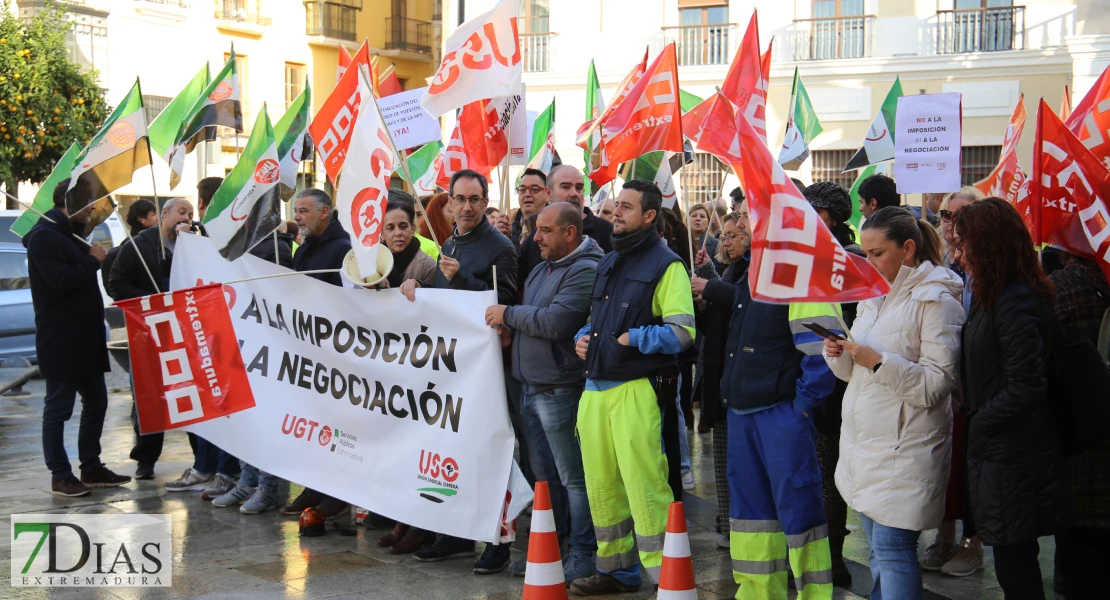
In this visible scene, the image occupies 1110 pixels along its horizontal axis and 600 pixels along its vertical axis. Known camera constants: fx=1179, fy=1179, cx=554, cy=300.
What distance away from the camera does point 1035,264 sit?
4.28m

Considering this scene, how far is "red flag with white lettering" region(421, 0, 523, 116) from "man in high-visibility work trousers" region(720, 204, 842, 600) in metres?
2.34

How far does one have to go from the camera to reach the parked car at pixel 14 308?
13.7m

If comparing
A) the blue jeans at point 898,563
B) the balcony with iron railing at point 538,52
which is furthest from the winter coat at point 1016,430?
the balcony with iron railing at point 538,52

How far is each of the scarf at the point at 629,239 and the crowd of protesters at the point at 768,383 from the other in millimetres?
10

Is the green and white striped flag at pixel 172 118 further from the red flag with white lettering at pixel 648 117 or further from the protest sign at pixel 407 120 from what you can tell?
the red flag with white lettering at pixel 648 117

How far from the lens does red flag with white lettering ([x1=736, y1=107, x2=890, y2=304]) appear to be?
A: 4195 millimetres

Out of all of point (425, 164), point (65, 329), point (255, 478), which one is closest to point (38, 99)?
point (425, 164)

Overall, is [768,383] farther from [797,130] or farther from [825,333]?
[797,130]

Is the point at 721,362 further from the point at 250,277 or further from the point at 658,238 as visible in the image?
the point at 250,277

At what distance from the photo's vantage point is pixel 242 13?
36.3 m

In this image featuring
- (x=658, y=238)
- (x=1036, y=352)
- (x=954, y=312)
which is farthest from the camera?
(x=658, y=238)

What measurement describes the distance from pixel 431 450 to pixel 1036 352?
3.16 meters

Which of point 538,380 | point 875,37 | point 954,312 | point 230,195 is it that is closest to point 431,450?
point 538,380

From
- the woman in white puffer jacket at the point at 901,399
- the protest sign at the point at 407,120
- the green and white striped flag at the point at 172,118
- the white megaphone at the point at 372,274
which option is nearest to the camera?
the woman in white puffer jacket at the point at 901,399
